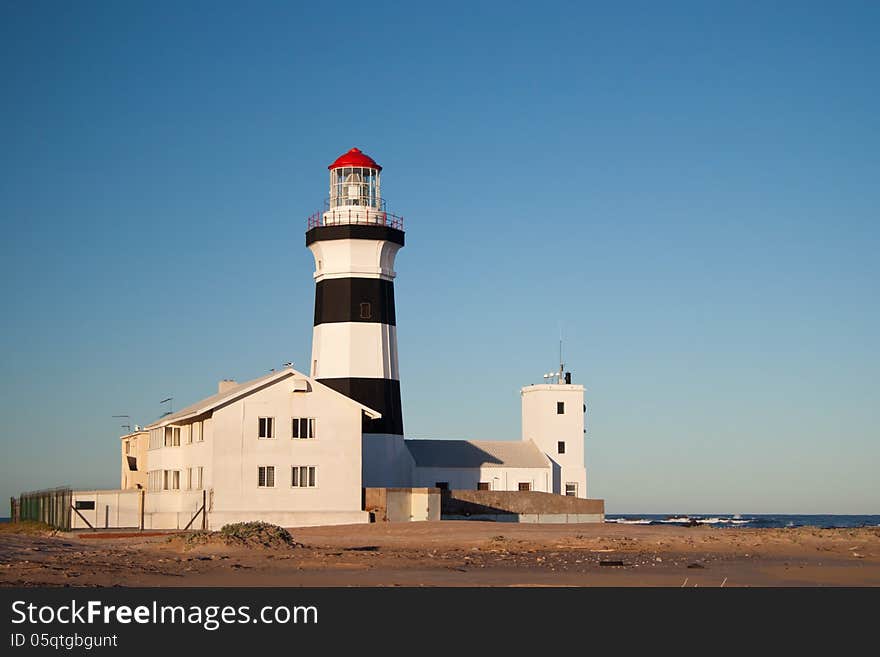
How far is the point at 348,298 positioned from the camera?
54375 millimetres

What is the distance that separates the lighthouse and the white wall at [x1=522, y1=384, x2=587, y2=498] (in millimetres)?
12419

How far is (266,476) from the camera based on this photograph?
157 ft

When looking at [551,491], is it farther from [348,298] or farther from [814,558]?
[814,558]

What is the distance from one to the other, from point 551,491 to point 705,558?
1304 inches

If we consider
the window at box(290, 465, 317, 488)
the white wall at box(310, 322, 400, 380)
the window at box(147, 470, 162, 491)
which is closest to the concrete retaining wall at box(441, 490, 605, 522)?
the white wall at box(310, 322, 400, 380)

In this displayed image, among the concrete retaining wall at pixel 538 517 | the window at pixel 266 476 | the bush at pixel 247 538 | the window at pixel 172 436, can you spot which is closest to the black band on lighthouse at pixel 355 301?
the window at pixel 172 436

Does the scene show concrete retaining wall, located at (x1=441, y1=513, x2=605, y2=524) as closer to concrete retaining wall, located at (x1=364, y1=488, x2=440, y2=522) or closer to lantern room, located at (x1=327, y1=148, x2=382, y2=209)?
concrete retaining wall, located at (x1=364, y1=488, x2=440, y2=522)

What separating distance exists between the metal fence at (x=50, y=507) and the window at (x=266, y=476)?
949 cm

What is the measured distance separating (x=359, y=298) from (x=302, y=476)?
365 inches

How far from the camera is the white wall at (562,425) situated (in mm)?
65562

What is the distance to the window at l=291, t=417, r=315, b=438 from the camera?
4862 cm

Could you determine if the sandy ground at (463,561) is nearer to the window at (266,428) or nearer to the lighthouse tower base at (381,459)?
the window at (266,428)
